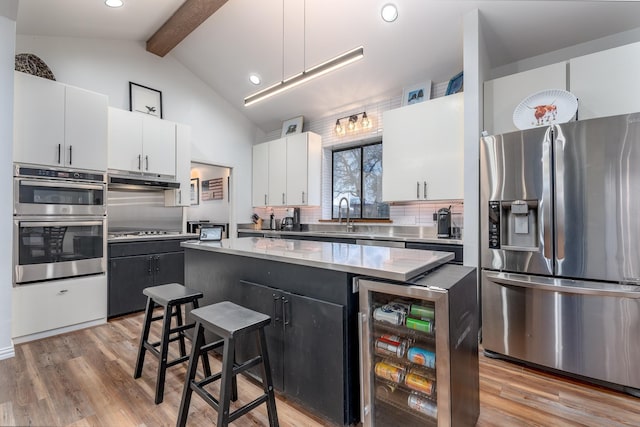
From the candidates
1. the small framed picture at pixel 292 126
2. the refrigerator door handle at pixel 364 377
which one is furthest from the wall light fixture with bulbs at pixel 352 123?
the refrigerator door handle at pixel 364 377

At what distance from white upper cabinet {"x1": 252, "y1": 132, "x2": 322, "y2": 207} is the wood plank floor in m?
2.84

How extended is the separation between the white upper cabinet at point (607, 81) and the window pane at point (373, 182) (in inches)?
89.4

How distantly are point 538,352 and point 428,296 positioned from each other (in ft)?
5.45

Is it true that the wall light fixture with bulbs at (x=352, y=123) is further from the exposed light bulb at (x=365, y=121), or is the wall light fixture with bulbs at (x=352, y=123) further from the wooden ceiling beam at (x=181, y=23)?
the wooden ceiling beam at (x=181, y=23)

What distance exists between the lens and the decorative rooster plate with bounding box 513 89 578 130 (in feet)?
7.97

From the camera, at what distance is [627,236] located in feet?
6.55

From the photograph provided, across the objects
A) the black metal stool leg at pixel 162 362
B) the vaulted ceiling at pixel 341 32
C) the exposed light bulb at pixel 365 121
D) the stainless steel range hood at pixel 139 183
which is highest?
the vaulted ceiling at pixel 341 32

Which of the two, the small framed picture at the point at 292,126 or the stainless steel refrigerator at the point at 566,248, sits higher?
the small framed picture at the point at 292,126

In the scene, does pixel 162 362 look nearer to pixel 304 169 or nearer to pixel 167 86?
pixel 304 169

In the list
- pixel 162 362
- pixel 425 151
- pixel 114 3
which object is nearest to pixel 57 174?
Answer: pixel 114 3

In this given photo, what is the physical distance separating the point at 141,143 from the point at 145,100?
770 mm

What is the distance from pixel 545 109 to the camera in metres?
2.52

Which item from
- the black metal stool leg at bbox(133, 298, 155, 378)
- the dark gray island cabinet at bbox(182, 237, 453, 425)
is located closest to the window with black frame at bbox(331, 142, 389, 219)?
the dark gray island cabinet at bbox(182, 237, 453, 425)

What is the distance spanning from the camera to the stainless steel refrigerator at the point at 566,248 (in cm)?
200
